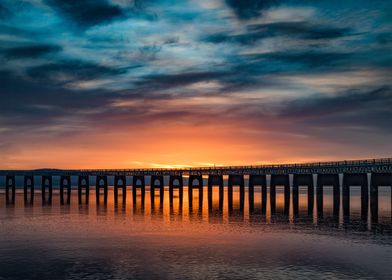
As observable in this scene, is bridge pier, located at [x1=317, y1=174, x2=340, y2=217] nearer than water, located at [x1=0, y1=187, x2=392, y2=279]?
No

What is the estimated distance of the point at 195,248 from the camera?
50.7 m

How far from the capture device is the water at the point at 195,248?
39.2m

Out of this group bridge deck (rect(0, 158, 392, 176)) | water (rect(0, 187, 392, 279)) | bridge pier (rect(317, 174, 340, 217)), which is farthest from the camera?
bridge pier (rect(317, 174, 340, 217))

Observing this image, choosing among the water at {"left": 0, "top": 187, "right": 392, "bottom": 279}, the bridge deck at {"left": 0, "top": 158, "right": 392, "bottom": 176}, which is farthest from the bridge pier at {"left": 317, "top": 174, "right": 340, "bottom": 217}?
the water at {"left": 0, "top": 187, "right": 392, "bottom": 279}

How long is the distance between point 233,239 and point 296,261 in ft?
45.9

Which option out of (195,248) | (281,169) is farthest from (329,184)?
(195,248)

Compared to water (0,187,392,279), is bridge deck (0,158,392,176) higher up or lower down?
higher up

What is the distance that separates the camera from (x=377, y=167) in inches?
3991

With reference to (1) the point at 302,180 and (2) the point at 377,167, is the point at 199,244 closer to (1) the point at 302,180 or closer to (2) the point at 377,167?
(2) the point at 377,167

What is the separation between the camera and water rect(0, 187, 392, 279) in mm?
39156

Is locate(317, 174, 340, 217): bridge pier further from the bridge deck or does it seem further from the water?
the water

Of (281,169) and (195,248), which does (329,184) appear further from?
(195,248)

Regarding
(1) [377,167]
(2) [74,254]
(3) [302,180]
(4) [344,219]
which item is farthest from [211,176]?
(2) [74,254]

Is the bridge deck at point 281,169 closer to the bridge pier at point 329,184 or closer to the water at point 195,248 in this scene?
the bridge pier at point 329,184
